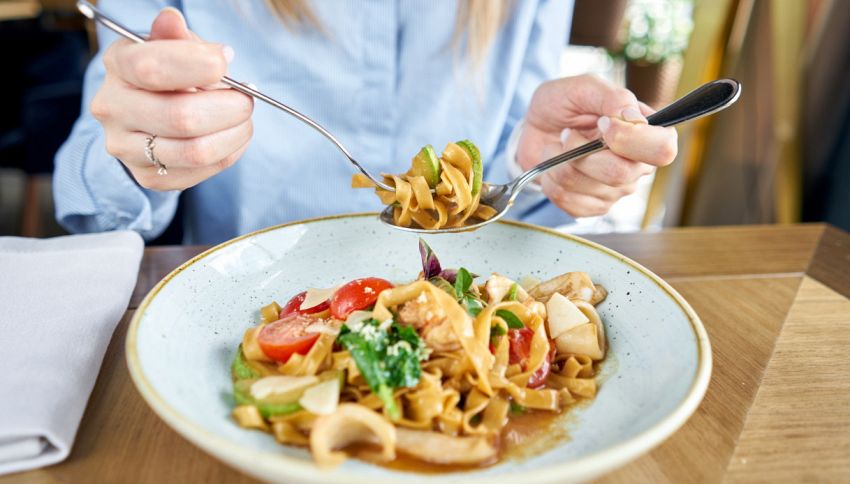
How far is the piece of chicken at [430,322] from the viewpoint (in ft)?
3.65

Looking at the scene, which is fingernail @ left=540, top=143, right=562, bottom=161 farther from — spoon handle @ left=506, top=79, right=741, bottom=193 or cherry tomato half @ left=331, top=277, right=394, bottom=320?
cherry tomato half @ left=331, top=277, right=394, bottom=320

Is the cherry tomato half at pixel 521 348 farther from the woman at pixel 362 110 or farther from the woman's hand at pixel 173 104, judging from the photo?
the woman's hand at pixel 173 104

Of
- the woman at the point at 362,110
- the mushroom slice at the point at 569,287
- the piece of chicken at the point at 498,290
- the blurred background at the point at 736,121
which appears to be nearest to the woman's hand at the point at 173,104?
the woman at the point at 362,110

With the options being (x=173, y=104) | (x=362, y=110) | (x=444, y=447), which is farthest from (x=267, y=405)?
(x=362, y=110)

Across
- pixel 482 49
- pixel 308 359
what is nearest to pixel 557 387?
pixel 308 359

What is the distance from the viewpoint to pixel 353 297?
49.4 inches

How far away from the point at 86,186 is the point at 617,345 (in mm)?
1494

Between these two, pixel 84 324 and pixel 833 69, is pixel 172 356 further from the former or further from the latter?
pixel 833 69

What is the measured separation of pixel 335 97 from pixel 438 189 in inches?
32.2

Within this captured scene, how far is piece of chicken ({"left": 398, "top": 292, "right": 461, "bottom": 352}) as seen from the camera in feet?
3.65

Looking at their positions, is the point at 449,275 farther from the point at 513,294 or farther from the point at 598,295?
the point at 598,295

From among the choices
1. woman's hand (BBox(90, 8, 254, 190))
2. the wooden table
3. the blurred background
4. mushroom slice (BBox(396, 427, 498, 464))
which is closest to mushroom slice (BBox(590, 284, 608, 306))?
the wooden table

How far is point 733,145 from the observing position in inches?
156

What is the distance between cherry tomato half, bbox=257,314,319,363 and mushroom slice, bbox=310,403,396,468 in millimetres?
228
